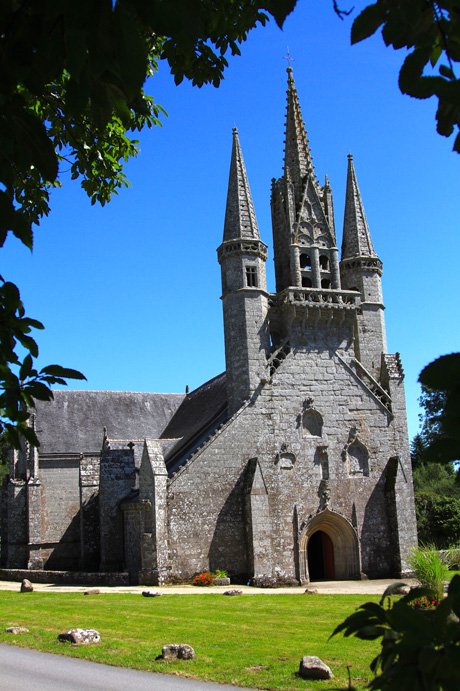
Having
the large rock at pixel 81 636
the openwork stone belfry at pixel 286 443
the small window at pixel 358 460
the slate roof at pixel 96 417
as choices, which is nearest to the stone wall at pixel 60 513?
the slate roof at pixel 96 417

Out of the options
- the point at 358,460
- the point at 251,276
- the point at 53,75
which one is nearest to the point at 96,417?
the point at 251,276

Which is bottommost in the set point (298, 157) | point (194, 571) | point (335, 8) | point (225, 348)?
point (194, 571)

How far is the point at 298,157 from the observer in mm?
30219

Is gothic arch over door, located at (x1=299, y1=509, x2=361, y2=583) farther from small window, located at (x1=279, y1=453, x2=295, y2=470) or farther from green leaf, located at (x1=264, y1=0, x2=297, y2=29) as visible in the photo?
green leaf, located at (x1=264, y1=0, x2=297, y2=29)

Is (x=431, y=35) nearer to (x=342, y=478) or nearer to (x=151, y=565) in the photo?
(x=151, y=565)

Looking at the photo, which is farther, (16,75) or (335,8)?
(16,75)

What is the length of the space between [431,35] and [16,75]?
1633mm

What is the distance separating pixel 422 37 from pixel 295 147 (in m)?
29.1

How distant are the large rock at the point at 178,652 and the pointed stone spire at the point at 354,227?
22.0m

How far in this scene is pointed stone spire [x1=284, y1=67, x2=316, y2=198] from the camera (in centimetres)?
3008

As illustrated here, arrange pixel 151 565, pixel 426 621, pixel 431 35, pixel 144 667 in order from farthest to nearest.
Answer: pixel 151 565 < pixel 144 667 < pixel 431 35 < pixel 426 621

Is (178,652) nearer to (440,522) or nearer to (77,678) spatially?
(77,678)

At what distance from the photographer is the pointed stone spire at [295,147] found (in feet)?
98.7

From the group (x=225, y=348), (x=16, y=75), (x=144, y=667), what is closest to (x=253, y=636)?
(x=144, y=667)
